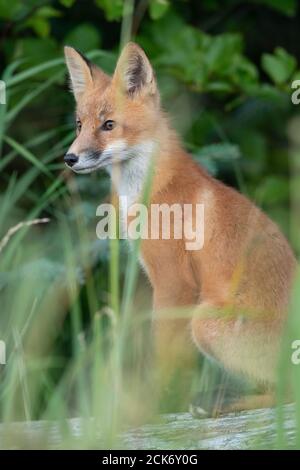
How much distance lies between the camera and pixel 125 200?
5.94 meters

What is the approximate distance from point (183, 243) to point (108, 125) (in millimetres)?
778

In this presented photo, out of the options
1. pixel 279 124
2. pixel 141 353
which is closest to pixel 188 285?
pixel 141 353

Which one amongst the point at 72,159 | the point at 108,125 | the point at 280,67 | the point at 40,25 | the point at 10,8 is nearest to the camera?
the point at 72,159

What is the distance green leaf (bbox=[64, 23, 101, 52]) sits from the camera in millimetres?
7738

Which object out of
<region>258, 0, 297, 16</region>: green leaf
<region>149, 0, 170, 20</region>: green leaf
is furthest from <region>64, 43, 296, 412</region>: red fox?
<region>258, 0, 297, 16</region>: green leaf

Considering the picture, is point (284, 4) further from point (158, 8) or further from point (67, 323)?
point (67, 323)

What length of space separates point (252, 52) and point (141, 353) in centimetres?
438

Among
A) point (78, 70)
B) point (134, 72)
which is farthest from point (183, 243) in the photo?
point (78, 70)

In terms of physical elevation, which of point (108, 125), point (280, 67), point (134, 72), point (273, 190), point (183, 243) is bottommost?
point (183, 243)

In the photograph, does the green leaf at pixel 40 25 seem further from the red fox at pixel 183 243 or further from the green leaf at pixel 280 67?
the red fox at pixel 183 243

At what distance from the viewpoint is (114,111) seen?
219 inches

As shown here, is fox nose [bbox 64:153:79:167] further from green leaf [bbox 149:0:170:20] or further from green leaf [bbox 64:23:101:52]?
green leaf [bbox 64:23:101:52]

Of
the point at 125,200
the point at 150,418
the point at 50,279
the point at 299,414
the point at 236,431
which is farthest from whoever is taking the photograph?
the point at 50,279
